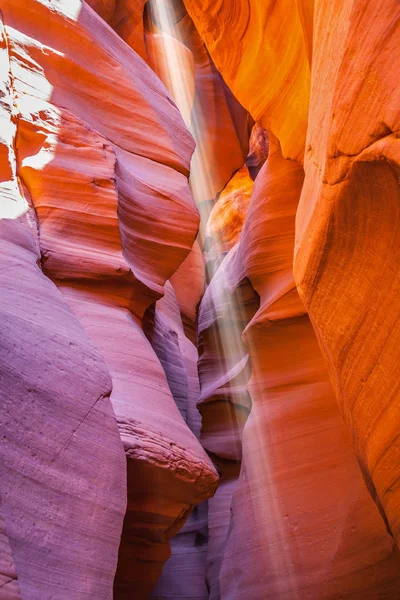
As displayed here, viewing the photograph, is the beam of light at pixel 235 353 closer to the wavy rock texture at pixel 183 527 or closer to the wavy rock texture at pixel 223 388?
the wavy rock texture at pixel 223 388

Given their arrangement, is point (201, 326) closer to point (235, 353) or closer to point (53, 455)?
point (235, 353)

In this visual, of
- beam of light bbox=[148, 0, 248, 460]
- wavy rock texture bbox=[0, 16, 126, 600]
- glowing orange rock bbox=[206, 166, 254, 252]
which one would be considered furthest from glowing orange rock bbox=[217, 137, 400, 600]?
beam of light bbox=[148, 0, 248, 460]

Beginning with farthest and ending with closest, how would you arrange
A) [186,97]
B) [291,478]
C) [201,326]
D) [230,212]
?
[186,97] < [230,212] < [201,326] < [291,478]

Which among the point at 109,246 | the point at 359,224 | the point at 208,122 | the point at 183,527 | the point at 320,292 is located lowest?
the point at 183,527

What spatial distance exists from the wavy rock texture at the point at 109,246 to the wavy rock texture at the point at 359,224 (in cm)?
141

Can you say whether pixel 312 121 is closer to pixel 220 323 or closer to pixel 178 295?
pixel 220 323

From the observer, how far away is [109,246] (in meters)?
5.63

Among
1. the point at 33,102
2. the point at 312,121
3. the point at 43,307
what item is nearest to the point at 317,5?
the point at 312,121

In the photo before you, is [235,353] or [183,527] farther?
[235,353]

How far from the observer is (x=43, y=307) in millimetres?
3982

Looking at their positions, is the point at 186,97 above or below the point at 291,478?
above

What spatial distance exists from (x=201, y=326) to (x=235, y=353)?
1136 millimetres

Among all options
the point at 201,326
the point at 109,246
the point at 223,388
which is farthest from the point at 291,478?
the point at 201,326

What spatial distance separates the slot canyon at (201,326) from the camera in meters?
3.02
